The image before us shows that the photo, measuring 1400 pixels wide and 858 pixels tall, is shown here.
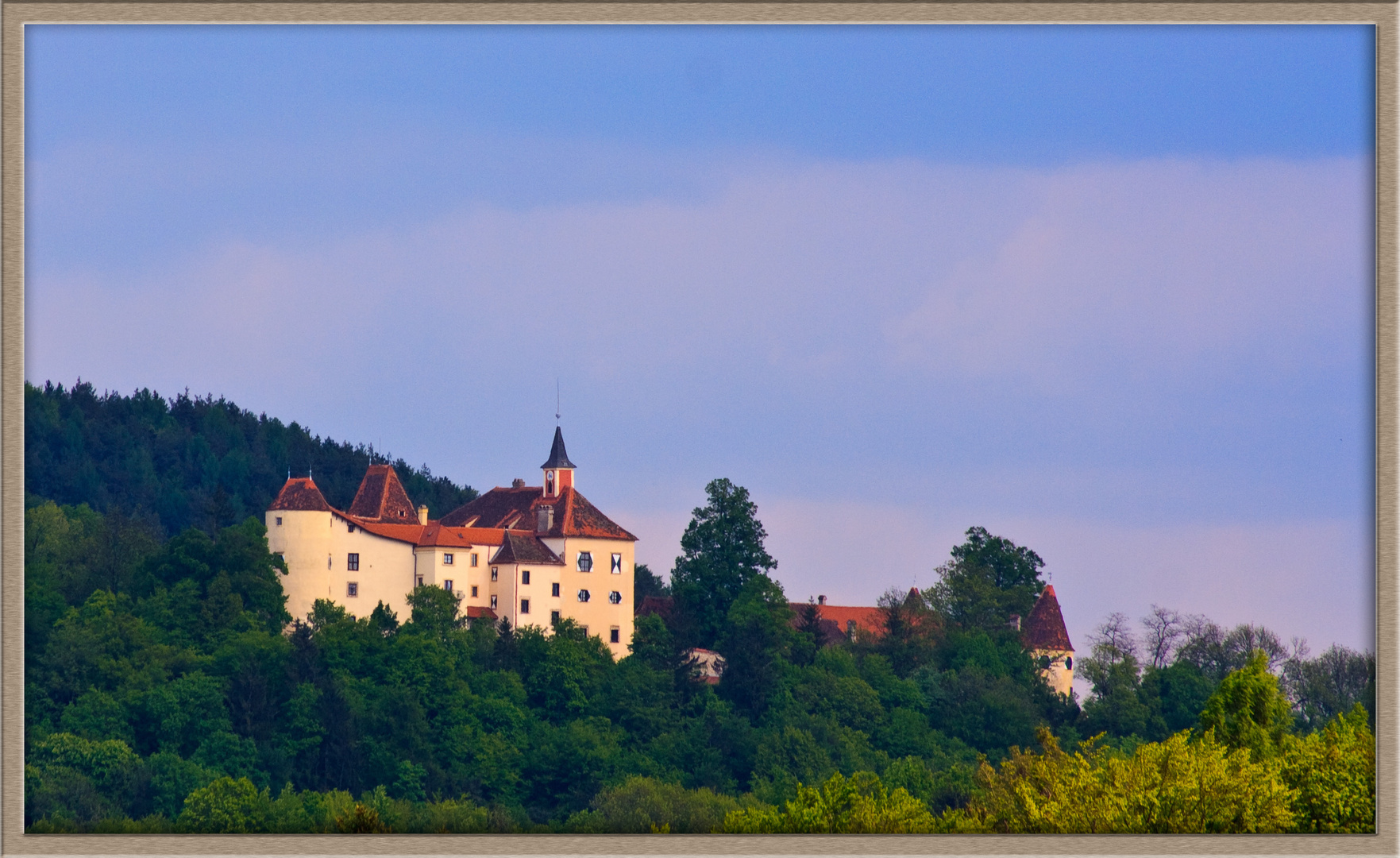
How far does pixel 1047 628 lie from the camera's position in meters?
73.4

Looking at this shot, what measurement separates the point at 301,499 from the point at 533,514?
9.45 meters

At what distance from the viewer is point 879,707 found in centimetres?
6631

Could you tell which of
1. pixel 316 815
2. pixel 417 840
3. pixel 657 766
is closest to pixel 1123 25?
pixel 417 840

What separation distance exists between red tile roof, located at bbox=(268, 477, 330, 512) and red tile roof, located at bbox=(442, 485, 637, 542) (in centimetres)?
674

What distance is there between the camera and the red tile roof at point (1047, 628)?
7306cm

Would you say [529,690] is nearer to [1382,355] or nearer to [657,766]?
[657,766]

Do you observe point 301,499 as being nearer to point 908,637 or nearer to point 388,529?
point 388,529

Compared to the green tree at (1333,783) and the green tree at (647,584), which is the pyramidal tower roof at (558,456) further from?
the green tree at (1333,783)

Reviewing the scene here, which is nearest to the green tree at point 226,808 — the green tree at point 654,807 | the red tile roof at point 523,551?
the green tree at point 654,807

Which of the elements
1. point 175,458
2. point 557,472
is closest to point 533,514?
point 557,472

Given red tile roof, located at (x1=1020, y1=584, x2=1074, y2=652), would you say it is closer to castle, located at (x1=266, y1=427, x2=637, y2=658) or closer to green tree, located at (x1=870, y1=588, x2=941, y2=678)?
green tree, located at (x1=870, y1=588, x2=941, y2=678)

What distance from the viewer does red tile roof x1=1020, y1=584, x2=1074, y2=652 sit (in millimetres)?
73062

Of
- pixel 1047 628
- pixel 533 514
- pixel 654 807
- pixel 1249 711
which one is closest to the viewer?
pixel 1249 711

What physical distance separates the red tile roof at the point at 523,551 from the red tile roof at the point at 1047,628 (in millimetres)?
18859
